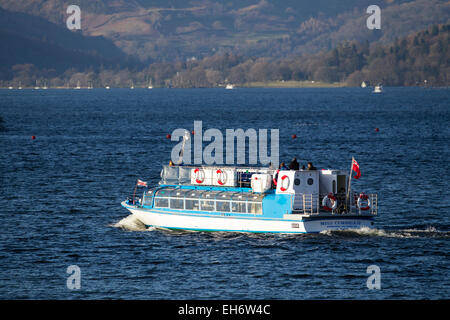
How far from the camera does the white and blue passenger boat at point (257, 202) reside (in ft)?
196

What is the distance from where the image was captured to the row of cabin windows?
60688mm

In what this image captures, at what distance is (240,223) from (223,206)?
1907 millimetres

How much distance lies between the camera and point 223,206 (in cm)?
6194

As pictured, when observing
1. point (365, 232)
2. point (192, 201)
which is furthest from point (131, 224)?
point (365, 232)

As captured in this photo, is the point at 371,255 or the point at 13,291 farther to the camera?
the point at 371,255

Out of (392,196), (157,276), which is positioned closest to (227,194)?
(157,276)

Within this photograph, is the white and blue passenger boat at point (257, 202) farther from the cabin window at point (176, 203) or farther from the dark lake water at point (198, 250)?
the dark lake water at point (198, 250)

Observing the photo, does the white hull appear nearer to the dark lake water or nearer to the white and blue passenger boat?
the white and blue passenger boat

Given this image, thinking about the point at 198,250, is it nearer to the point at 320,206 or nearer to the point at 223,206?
the point at 223,206

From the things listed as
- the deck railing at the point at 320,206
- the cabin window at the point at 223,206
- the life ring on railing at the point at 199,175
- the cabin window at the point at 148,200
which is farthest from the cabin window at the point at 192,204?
the deck railing at the point at 320,206

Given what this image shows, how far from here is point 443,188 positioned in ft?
288
